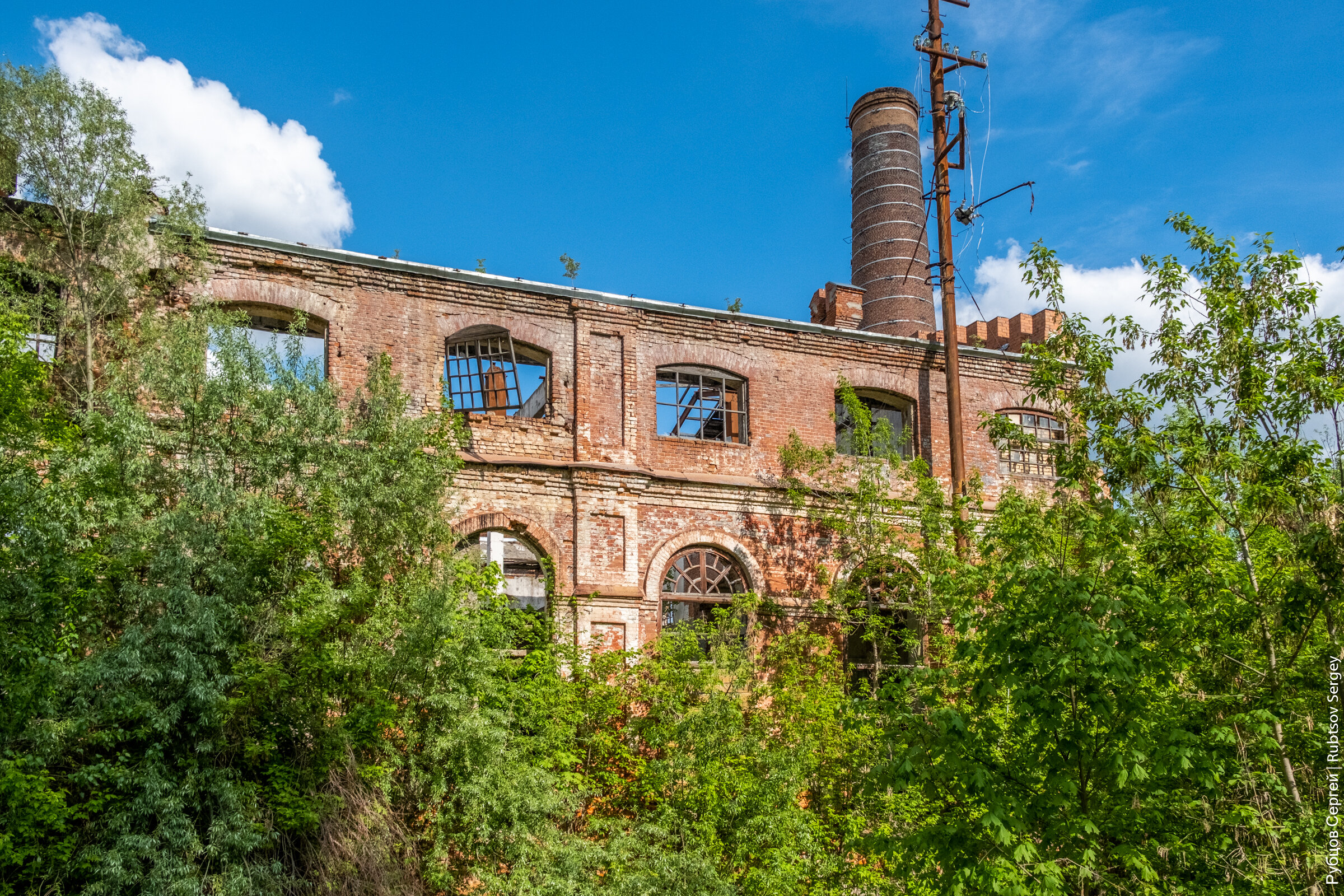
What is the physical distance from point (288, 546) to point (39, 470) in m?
3.32

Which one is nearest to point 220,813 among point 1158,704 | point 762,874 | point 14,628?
point 14,628

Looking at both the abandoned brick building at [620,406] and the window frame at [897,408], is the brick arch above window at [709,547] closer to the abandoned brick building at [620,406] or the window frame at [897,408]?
the abandoned brick building at [620,406]

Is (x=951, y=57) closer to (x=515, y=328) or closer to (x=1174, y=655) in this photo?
(x=515, y=328)

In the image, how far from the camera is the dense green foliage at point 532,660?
686cm

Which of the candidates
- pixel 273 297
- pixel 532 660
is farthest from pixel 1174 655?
pixel 273 297

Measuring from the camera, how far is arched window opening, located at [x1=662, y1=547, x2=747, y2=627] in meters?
14.4

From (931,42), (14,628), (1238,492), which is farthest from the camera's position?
(931,42)

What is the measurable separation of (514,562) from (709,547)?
2.98m

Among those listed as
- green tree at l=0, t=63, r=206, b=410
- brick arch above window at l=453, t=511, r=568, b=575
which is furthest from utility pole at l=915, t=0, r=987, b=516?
green tree at l=0, t=63, r=206, b=410

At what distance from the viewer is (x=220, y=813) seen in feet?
32.0

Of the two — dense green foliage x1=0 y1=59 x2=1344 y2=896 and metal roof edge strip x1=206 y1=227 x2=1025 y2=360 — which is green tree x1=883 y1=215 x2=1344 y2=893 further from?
metal roof edge strip x1=206 y1=227 x2=1025 y2=360

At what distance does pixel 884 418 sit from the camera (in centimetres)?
1566

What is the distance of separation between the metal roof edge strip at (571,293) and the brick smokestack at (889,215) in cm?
408

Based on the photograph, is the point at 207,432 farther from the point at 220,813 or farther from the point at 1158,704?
the point at 1158,704
